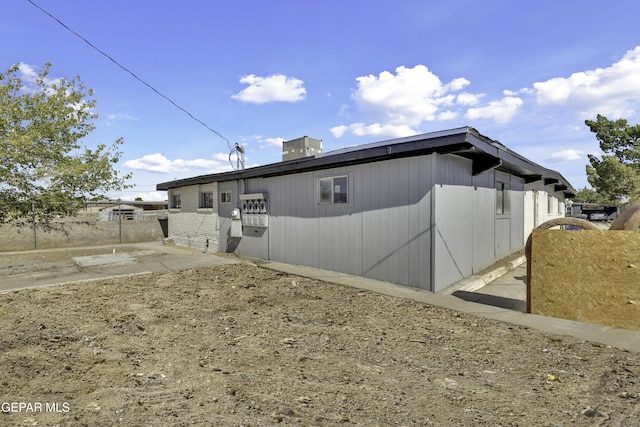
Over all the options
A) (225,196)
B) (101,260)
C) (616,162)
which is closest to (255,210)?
(225,196)

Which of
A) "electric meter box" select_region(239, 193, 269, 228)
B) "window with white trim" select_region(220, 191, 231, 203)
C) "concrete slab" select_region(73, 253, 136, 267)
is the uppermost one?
"window with white trim" select_region(220, 191, 231, 203)

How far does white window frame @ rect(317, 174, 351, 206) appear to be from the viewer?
321 inches

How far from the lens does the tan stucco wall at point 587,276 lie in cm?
452

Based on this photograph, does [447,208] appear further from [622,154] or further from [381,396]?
[622,154]

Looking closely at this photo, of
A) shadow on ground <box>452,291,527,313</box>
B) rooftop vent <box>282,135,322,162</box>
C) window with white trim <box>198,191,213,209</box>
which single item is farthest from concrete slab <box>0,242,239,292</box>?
shadow on ground <box>452,291,527,313</box>

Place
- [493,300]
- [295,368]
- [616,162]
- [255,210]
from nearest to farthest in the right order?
[295,368] < [493,300] < [255,210] < [616,162]

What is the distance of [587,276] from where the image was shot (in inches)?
188

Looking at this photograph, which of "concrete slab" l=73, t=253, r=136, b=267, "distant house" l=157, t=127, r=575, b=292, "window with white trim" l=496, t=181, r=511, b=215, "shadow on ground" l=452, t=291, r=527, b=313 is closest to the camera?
"shadow on ground" l=452, t=291, r=527, b=313

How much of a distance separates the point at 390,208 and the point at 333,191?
191cm

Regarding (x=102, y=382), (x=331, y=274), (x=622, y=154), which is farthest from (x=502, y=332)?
(x=622, y=154)

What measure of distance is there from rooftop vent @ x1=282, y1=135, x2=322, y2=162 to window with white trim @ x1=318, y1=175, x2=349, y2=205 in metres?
4.02

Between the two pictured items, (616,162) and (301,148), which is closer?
(301,148)

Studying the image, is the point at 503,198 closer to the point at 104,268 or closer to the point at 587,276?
the point at 587,276

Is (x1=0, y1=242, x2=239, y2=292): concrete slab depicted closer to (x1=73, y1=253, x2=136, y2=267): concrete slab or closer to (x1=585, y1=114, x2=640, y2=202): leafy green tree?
(x1=73, y1=253, x2=136, y2=267): concrete slab
